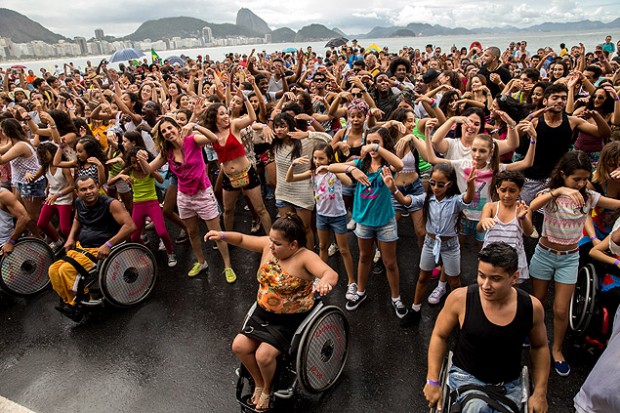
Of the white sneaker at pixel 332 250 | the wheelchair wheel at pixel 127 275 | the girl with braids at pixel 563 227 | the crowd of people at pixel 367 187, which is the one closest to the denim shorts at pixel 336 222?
the crowd of people at pixel 367 187

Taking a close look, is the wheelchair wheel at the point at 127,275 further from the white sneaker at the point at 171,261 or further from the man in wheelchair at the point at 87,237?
the white sneaker at the point at 171,261

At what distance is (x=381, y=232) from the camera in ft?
12.9

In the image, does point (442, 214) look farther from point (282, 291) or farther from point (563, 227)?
point (282, 291)

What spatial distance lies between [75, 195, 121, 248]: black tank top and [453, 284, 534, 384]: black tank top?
3.92 m

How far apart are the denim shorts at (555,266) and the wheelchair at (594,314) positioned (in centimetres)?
18

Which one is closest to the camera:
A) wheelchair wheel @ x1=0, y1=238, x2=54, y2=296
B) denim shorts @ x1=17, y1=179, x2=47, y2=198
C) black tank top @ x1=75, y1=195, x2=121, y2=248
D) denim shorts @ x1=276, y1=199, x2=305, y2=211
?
black tank top @ x1=75, y1=195, x2=121, y2=248

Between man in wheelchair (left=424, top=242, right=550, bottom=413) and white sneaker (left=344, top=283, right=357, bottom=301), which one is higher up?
man in wheelchair (left=424, top=242, right=550, bottom=413)

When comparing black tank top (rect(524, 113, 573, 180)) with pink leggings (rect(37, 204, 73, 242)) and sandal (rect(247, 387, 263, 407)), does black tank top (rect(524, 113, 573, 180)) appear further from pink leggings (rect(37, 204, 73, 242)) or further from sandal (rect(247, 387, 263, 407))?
pink leggings (rect(37, 204, 73, 242))

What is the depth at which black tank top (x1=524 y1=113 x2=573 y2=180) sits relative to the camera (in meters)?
4.61

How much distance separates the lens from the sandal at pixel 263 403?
2.99 meters

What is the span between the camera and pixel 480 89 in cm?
657

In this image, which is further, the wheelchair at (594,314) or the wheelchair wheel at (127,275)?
the wheelchair wheel at (127,275)

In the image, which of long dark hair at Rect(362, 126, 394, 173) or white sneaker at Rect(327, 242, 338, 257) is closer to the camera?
long dark hair at Rect(362, 126, 394, 173)

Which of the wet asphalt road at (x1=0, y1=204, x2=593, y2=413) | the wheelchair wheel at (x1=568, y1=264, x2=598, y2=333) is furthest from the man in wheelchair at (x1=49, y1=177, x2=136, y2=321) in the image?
the wheelchair wheel at (x1=568, y1=264, x2=598, y2=333)
